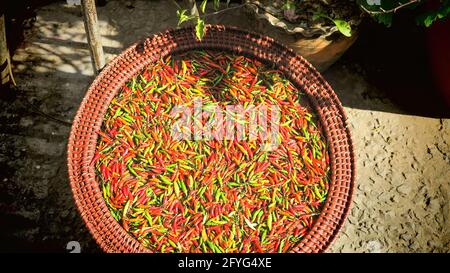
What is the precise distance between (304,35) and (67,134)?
2.53 meters

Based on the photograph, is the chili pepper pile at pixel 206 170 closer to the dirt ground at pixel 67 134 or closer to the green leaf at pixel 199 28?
the green leaf at pixel 199 28

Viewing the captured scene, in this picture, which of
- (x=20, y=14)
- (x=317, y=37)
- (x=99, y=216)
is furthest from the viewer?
(x=20, y=14)

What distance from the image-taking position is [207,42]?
2.71 metres

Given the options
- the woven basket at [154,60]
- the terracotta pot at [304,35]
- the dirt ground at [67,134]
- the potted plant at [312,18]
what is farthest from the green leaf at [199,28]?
the dirt ground at [67,134]

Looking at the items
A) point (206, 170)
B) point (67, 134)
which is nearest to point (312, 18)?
point (206, 170)

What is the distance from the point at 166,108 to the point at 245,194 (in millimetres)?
851

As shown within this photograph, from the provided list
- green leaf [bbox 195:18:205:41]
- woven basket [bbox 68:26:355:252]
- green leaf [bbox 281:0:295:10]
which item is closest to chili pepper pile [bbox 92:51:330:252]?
woven basket [bbox 68:26:355:252]

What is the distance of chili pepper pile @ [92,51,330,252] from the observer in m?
2.32

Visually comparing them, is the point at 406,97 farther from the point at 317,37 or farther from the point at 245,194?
the point at 245,194

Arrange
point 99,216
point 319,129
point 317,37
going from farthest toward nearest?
point 317,37 → point 319,129 → point 99,216

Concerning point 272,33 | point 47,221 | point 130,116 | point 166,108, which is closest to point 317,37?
point 272,33

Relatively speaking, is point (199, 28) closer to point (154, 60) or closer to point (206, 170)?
point (154, 60)

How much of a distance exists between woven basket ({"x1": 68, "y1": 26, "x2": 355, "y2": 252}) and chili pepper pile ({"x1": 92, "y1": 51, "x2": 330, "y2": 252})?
0.20ft

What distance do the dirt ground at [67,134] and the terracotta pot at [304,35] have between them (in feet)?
1.02
